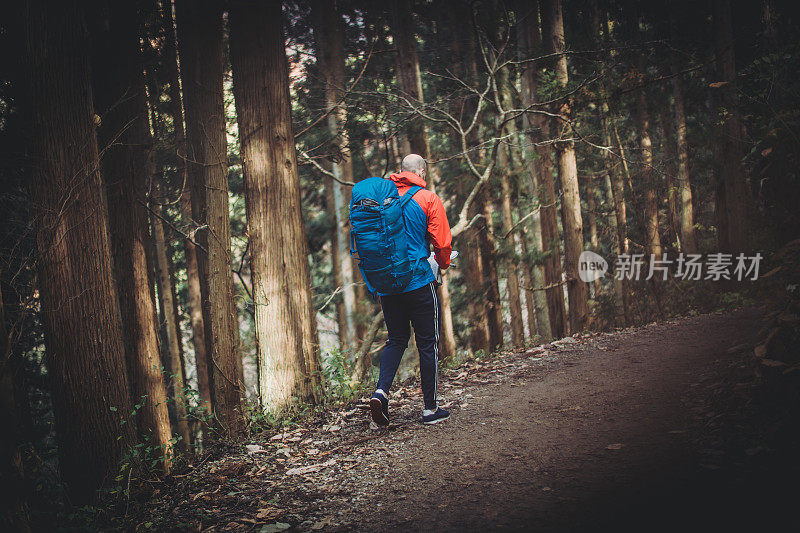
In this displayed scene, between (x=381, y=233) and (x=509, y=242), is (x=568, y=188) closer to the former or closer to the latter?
(x=509, y=242)

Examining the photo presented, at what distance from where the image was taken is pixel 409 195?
4.97 metres

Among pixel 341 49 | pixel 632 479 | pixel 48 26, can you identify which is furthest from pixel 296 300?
pixel 341 49

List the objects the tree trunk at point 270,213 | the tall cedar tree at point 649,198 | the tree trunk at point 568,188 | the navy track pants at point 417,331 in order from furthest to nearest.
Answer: the tall cedar tree at point 649,198 < the tree trunk at point 568,188 < the tree trunk at point 270,213 < the navy track pants at point 417,331

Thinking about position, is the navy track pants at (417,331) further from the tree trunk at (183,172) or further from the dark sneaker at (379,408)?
the tree trunk at (183,172)

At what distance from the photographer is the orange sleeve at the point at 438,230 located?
16.4 ft

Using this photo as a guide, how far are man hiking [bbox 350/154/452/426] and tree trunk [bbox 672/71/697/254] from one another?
44.9 feet

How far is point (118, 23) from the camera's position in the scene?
9055 mm

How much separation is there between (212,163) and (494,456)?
6.31 meters

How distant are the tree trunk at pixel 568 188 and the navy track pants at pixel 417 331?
Result: 24.6ft

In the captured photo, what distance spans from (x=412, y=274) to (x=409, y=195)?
0.77 m

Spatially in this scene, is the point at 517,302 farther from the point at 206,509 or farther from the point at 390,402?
the point at 206,509

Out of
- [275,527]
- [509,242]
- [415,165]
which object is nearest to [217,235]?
[415,165]

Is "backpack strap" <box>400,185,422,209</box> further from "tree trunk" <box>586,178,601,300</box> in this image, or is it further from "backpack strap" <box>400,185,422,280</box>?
"tree trunk" <box>586,178,601,300</box>

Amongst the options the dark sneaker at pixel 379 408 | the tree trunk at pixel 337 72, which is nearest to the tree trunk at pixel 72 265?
the dark sneaker at pixel 379 408
